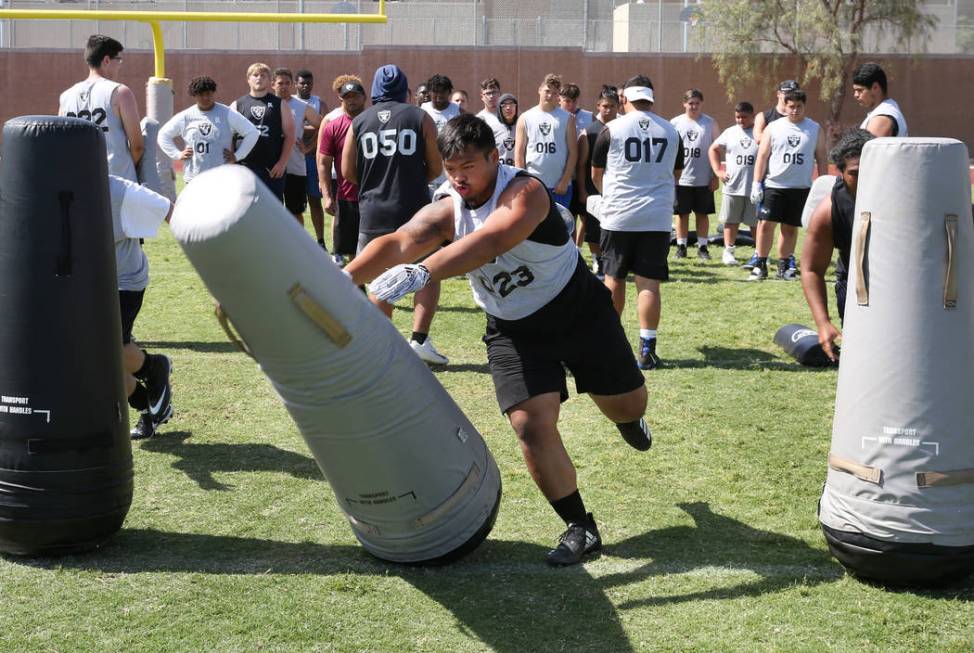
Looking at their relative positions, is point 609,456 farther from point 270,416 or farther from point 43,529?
point 43,529

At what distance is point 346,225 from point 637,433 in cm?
527

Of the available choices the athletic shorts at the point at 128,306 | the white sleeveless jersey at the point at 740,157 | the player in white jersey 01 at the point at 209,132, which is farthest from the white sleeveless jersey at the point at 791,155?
the athletic shorts at the point at 128,306

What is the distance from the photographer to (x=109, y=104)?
28.0ft

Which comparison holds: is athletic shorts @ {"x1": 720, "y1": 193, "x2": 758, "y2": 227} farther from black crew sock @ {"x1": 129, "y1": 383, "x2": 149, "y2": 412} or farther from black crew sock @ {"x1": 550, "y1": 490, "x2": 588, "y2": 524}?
black crew sock @ {"x1": 550, "y1": 490, "x2": 588, "y2": 524}

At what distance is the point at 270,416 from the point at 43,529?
243 centimetres

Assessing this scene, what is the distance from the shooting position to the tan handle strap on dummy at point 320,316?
356 cm

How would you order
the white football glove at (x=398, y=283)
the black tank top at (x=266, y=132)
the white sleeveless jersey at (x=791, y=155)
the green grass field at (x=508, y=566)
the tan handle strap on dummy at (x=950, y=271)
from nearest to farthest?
the white football glove at (x=398, y=283) < the green grass field at (x=508, y=566) < the tan handle strap on dummy at (x=950, y=271) < the black tank top at (x=266, y=132) < the white sleeveless jersey at (x=791, y=155)

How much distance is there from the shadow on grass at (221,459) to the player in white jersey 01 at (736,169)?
7911 millimetres

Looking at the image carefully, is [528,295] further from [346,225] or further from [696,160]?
[696,160]

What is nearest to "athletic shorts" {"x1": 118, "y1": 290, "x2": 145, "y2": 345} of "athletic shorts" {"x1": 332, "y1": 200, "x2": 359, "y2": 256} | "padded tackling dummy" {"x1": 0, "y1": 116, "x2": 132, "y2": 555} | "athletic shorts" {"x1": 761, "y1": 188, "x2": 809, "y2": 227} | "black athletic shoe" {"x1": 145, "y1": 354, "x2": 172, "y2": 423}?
"black athletic shoe" {"x1": 145, "y1": 354, "x2": 172, "y2": 423}

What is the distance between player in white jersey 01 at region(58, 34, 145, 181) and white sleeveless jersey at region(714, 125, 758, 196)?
22.5 feet

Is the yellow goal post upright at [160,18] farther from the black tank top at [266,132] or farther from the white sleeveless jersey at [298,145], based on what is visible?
the white sleeveless jersey at [298,145]

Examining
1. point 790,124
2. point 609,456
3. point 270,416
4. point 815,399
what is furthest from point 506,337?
point 790,124

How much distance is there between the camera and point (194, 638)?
385 centimetres
